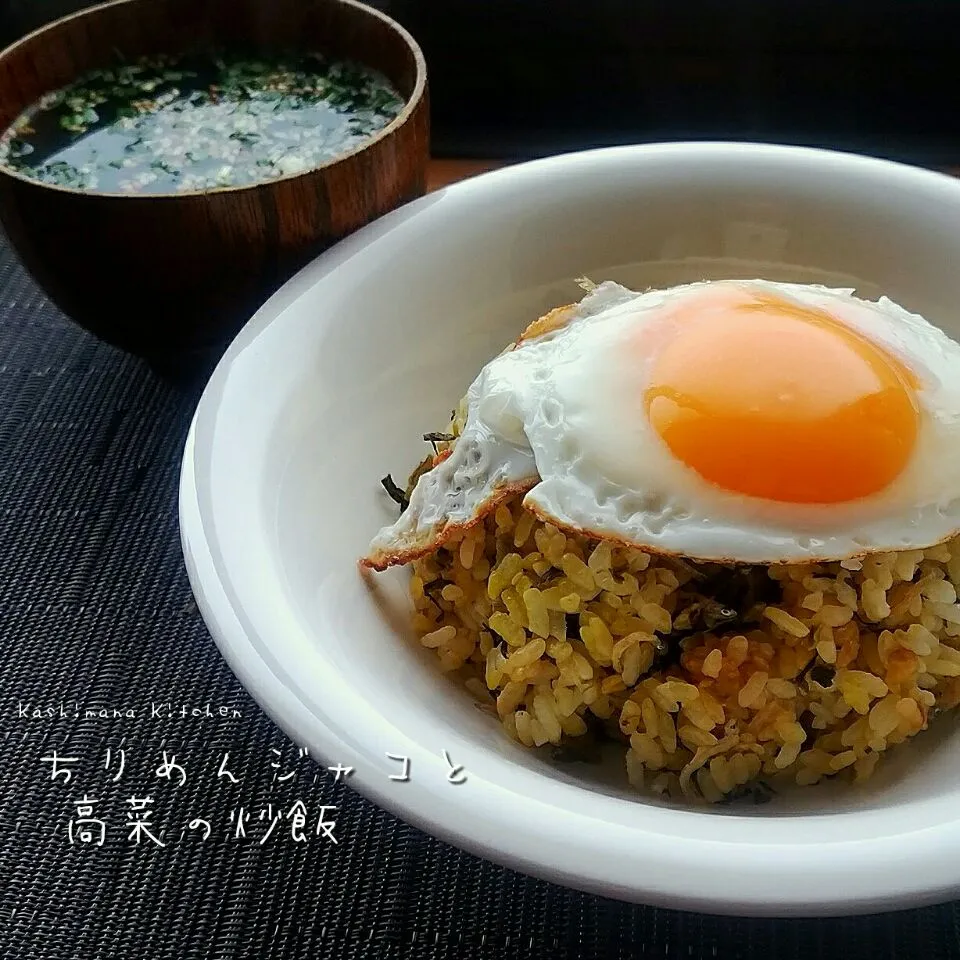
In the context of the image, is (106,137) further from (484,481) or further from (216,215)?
(484,481)

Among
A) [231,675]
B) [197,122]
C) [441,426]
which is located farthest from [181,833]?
[197,122]


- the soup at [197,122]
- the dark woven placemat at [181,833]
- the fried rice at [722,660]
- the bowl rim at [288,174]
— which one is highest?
the bowl rim at [288,174]

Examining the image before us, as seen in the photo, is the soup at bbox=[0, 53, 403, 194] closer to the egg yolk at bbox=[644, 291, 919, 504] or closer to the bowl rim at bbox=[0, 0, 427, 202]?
the bowl rim at bbox=[0, 0, 427, 202]

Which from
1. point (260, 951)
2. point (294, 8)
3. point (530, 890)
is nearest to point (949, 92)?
point (294, 8)

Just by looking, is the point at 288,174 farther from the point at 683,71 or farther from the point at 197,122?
the point at 683,71

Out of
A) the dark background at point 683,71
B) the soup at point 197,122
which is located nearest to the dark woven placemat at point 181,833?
the soup at point 197,122

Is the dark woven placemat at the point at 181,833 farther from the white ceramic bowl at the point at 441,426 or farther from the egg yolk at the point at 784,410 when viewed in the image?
the egg yolk at the point at 784,410
